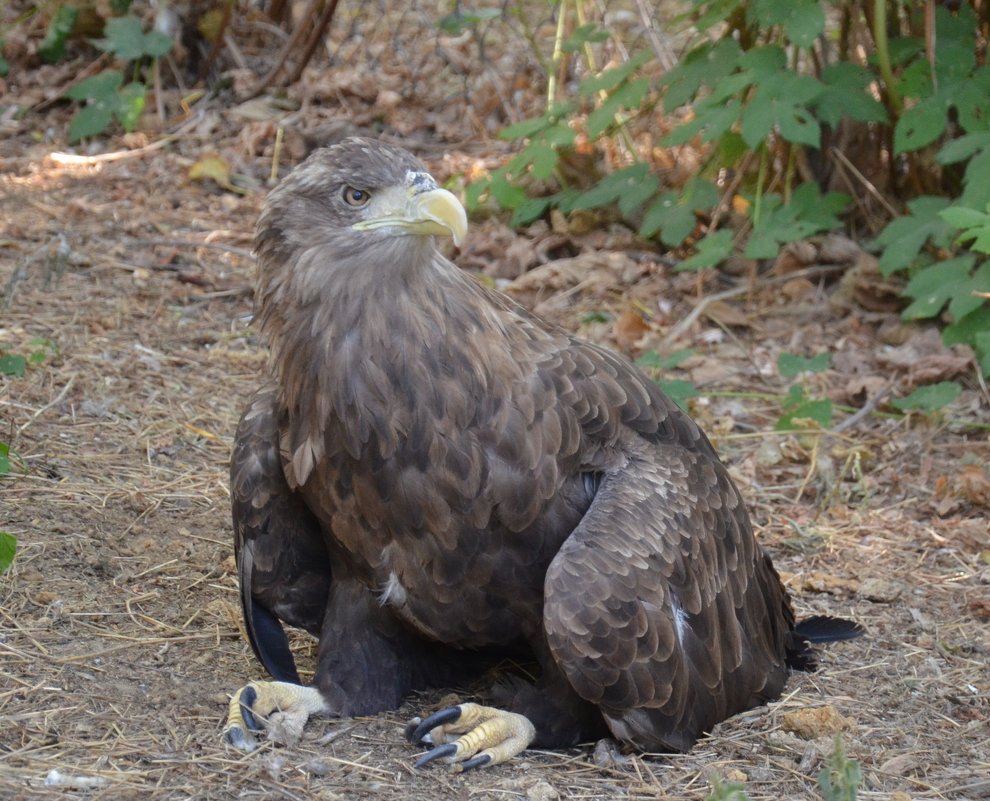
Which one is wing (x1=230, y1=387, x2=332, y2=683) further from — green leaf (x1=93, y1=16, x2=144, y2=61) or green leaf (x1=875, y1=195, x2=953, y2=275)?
green leaf (x1=93, y1=16, x2=144, y2=61)

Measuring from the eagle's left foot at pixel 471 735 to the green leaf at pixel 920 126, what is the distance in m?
3.66

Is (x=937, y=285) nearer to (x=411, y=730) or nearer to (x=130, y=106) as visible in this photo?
(x=411, y=730)

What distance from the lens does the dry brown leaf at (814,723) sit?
383 centimetres

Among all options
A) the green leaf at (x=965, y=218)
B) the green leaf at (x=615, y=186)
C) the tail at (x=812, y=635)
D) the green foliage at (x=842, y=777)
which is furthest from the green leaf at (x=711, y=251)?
the green foliage at (x=842, y=777)

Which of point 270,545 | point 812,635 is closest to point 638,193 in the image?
point 812,635

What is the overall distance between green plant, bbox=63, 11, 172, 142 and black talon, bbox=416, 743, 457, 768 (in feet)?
21.1

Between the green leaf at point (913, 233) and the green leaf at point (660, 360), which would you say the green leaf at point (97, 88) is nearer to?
the green leaf at point (660, 360)

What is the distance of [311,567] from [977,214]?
9.75 feet

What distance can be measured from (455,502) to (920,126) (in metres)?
3.65

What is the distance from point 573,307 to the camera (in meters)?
7.17

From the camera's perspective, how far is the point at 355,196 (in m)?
3.49

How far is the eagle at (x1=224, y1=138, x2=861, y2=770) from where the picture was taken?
3.47 m

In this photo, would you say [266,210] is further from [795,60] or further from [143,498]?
[795,60]

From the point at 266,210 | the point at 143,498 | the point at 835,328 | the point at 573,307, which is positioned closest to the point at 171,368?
the point at 143,498
